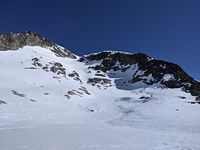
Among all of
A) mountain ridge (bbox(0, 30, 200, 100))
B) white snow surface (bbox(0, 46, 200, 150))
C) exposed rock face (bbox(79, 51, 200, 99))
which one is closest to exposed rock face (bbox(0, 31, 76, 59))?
mountain ridge (bbox(0, 30, 200, 100))

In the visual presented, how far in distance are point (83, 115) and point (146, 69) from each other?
70764 millimetres

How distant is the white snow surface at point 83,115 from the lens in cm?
1304

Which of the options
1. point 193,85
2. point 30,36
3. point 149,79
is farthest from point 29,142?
point 30,36

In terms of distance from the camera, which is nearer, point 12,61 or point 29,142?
point 29,142

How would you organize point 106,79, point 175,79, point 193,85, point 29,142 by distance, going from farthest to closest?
1. point 106,79
2. point 175,79
3. point 193,85
4. point 29,142

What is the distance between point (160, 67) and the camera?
9694cm

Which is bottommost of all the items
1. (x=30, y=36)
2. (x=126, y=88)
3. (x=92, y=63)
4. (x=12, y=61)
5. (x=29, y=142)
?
(x=29, y=142)

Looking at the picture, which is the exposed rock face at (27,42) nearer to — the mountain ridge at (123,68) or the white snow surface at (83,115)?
the mountain ridge at (123,68)

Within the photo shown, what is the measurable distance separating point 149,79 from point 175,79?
35.5 ft

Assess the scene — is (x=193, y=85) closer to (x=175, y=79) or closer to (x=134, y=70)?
(x=175, y=79)

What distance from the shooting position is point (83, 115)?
34.0 meters

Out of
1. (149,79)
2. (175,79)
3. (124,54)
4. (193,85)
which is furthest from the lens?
(124,54)

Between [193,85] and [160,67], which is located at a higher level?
[160,67]

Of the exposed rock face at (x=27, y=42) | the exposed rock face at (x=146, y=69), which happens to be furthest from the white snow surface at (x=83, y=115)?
the exposed rock face at (x=27, y=42)
